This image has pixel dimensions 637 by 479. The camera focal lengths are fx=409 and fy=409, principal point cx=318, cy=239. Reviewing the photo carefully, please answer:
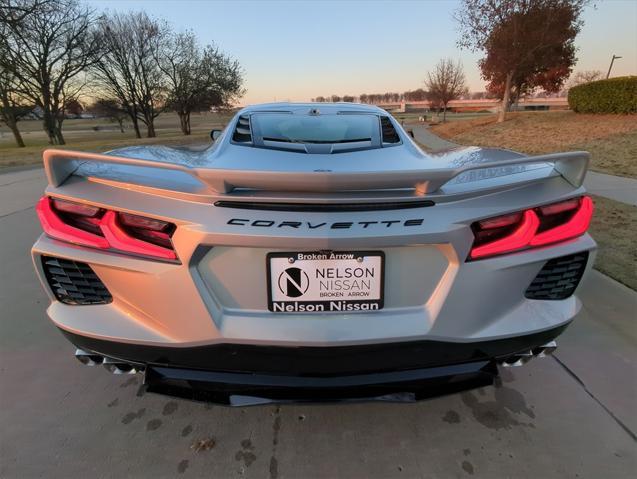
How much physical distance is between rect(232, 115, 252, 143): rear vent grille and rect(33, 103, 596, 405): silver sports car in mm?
972

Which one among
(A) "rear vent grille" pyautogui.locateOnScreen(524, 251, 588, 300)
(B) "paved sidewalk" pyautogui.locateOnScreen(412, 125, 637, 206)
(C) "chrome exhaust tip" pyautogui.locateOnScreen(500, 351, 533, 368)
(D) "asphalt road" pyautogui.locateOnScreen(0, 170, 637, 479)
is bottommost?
(B) "paved sidewalk" pyautogui.locateOnScreen(412, 125, 637, 206)

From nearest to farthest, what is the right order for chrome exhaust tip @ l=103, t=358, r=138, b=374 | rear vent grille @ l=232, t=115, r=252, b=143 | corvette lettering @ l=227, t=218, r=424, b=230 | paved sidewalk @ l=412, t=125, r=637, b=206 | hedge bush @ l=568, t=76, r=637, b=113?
corvette lettering @ l=227, t=218, r=424, b=230 < chrome exhaust tip @ l=103, t=358, r=138, b=374 < rear vent grille @ l=232, t=115, r=252, b=143 < paved sidewalk @ l=412, t=125, r=637, b=206 < hedge bush @ l=568, t=76, r=637, b=113

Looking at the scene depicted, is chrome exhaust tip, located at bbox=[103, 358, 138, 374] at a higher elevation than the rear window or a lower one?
lower

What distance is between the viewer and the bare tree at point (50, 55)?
25.0m

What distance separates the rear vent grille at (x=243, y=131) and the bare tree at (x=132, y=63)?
109 ft

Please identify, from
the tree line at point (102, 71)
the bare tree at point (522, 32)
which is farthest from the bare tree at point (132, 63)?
the bare tree at point (522, 32)

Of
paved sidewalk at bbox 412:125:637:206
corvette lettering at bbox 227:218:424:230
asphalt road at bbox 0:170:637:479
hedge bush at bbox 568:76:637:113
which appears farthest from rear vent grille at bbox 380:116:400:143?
hedge bush at bbox 568:76:637:113

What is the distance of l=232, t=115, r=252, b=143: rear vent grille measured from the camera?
2.53m

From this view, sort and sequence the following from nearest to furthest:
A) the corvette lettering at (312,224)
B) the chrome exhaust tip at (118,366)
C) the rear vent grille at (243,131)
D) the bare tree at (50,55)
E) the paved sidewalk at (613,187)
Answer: the corvette lettering at (312,224) → the chrome exhaust tip at (118,366) → the rear vent grille at (243,131) → the paved sidewalk at (613,187) → the bare tree at (50,55)

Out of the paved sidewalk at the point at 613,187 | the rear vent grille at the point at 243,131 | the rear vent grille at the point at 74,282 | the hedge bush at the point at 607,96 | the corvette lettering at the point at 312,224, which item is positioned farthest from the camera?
the hedge bush at the point at 607,96

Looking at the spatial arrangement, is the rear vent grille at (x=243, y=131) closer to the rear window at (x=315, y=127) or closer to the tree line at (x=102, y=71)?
the rear window at (x=315, y=127)

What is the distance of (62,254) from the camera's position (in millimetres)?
1526


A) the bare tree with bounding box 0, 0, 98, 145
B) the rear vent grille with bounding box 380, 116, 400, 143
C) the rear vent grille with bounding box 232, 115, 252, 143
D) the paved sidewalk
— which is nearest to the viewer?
the rear vent grille with bounding box 232, 115, 252, 143

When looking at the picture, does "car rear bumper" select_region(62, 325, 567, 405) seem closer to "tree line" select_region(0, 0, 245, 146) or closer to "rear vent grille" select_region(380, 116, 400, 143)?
"rear vent grille" select_region(380, 116, 400, 143)
